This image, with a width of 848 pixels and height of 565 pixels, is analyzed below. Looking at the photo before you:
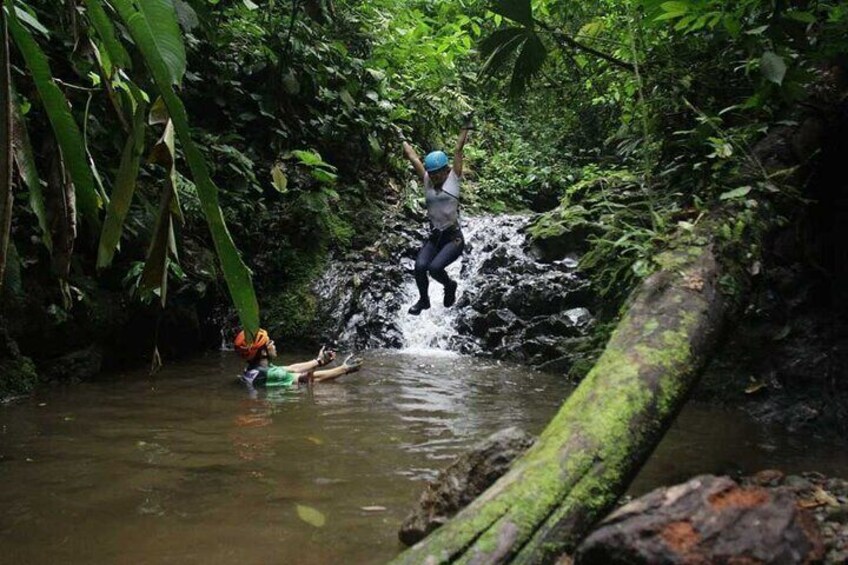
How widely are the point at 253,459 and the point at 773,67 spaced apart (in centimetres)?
350

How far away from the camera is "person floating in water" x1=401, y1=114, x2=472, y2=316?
638 cm

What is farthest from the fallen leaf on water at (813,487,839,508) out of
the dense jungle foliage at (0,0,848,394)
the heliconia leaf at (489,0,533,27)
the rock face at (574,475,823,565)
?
the heliconia leaf at (489,0,533,27)

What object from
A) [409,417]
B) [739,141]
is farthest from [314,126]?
[739,141]

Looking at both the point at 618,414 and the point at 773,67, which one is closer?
the point at 618,414

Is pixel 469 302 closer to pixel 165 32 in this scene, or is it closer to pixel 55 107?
pixel 55 107

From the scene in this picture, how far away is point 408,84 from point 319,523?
974 centimetres

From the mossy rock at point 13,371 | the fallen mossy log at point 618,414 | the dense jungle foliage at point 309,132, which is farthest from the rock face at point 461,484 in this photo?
the mossy rock at point 13,371

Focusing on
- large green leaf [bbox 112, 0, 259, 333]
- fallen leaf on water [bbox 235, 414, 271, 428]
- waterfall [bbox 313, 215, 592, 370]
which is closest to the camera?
large green leaf [bbox 112, 0, 259, 333]

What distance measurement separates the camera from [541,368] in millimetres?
7414

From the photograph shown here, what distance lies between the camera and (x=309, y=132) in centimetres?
995

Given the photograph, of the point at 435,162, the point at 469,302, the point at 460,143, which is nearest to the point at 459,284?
the point at 469,302

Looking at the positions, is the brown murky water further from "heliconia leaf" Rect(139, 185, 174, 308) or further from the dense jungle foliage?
"heliconia leaf" Rect(139, 185, 174, 308)

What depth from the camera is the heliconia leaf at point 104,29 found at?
151 centimetres

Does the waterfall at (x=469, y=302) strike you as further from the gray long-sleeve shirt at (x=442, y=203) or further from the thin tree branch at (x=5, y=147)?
the thin tree branch at (x=5, y=147)
